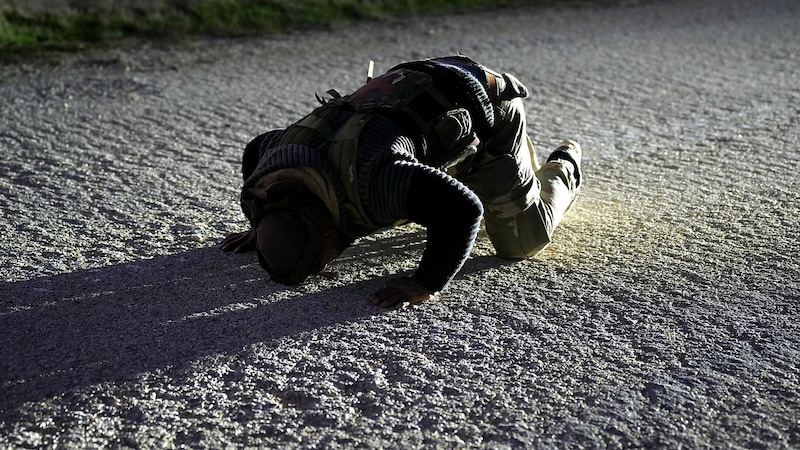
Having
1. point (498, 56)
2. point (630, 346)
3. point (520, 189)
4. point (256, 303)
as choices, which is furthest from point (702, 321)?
point (498, 56)

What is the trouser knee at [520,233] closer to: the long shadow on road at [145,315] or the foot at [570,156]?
the long shadow on road at [145,315]

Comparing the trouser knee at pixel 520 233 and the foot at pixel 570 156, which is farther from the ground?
the foot at pixel 570 156

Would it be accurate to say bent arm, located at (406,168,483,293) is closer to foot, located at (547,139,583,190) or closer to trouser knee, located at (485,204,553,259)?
trouser knee, located at (485,204,553,259)

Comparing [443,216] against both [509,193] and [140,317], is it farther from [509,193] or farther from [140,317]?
[140,317]

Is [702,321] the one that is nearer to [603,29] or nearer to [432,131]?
[432,131]

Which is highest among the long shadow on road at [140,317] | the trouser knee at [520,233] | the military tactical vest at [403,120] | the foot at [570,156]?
the military tactical vest at [403,120]

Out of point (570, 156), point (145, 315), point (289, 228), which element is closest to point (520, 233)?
point (570, 156)

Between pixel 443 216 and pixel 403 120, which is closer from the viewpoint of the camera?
pixel 443 216

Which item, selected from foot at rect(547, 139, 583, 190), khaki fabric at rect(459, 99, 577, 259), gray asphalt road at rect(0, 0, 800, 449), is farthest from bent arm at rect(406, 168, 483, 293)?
foot at rect(547, 139, 583, 190)

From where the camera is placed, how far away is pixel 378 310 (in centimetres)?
309

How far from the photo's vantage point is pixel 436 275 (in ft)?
10.1

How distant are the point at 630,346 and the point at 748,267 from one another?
2.58ft

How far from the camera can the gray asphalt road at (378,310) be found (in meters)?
2.50

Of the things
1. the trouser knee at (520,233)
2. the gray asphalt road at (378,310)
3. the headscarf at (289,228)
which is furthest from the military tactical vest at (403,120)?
the gray asphalt road at (378,310)
